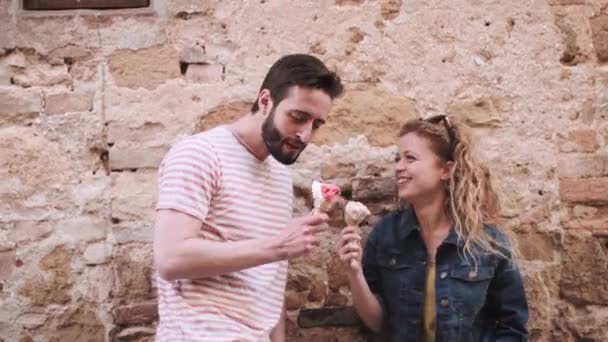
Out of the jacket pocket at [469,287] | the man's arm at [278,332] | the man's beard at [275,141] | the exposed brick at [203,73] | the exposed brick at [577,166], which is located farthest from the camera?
the exposed brick at [577,166]

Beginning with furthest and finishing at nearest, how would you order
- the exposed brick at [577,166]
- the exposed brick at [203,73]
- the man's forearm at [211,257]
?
the exposed brick at [577,166]
the exposed brick at [203,73]
the man's forearm at [211,257]

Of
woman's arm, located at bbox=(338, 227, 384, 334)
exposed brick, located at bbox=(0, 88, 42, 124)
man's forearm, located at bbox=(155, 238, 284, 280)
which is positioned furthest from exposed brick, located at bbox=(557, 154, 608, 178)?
exposed brick, located at bbox=(0, 88, 42, 124)

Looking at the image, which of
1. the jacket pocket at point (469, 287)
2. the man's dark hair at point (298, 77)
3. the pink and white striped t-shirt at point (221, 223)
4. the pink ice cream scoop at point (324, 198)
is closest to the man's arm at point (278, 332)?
the pink and white striped t-shirt at point (221, 223)

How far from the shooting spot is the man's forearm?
7.81ft

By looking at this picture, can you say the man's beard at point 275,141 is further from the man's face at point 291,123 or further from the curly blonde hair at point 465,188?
the curly blonde hair at point 465,188

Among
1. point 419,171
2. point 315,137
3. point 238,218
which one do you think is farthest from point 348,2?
point 238,218

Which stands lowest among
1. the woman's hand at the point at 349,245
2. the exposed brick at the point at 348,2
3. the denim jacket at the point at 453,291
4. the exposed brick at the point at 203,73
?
the denim jacket at the point at 453,291

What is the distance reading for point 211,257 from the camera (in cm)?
240

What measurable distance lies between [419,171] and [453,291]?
473mm

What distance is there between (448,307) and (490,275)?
21cm

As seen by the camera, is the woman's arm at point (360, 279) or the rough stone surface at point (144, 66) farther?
the rough stone surface at point (144, 66)

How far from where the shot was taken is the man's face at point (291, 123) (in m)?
2.64

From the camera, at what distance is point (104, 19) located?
3.34 meters

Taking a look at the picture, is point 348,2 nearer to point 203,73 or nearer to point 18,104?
point 203,73
